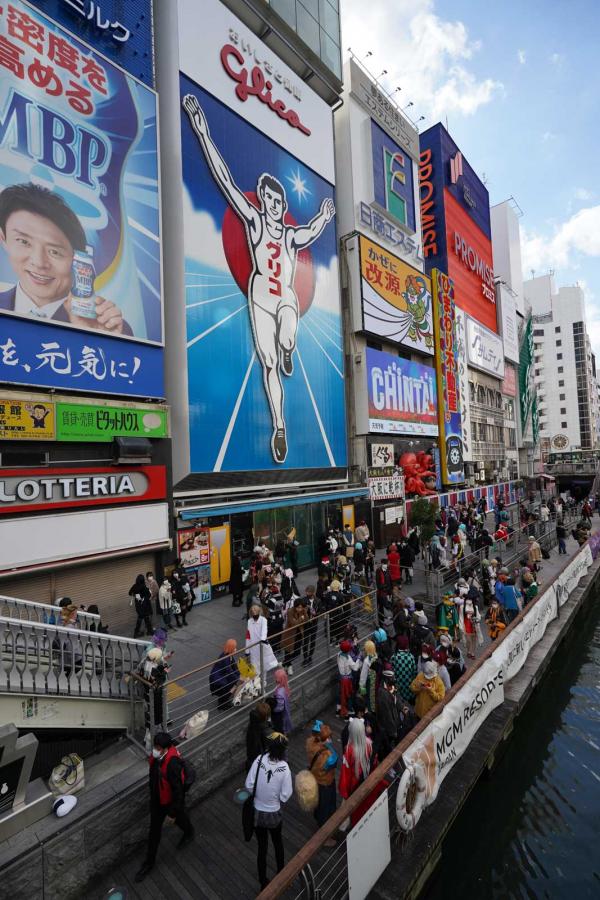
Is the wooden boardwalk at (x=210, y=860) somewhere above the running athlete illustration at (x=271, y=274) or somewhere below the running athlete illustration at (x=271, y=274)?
below

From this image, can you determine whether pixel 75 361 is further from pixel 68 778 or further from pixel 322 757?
pixel 322 757

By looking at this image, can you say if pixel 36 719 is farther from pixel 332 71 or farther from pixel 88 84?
pixel 332 71

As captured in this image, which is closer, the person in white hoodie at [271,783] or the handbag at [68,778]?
the person in white hoodie at [271,783]

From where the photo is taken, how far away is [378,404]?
25641 mm

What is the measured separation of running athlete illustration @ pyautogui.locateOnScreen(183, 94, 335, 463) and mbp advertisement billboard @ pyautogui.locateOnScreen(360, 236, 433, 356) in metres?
6.09

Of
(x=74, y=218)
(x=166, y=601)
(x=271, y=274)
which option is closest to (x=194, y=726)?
(x=166, y=601)

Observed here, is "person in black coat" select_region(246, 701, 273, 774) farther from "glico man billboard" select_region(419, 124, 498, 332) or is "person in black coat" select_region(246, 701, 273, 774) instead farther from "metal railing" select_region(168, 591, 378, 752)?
"glico man billboard" select_region(419, 124, 498, 332)

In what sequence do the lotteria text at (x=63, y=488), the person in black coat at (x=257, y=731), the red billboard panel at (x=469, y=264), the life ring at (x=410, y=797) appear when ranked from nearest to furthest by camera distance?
the life ring at (x=410, y=797), the person in black coat at (x=257, y=731), the lotteria text at (x=63, y=488), the red billboard panel at (x=469, y=264)

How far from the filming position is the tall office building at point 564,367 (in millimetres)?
83650

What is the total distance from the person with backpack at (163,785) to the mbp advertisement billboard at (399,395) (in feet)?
68.5

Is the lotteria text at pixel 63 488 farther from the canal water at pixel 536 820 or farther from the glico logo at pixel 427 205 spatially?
the glico logo at pixel 427 205

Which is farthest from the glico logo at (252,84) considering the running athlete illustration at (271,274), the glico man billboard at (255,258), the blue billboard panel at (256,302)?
the running athlete illustration at (271,274)

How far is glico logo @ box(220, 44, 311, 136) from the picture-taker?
61.1 feet

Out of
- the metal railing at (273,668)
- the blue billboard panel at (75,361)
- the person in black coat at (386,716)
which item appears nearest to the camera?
the person in black coat at (386,716)
